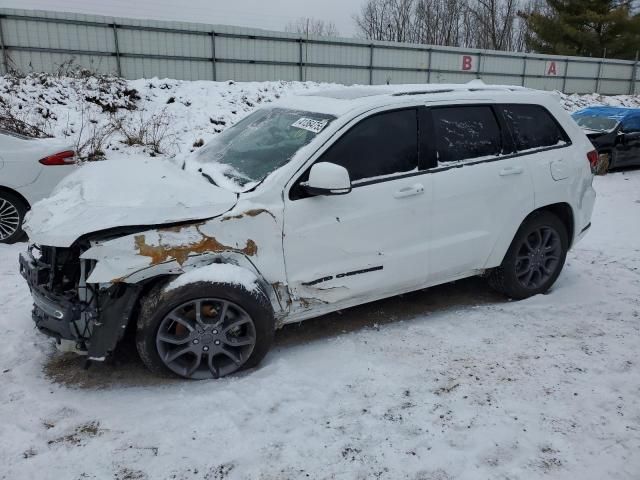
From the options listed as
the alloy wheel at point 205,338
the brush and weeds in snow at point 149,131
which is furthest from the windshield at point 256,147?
the brush and weeds in snow at point 149,131

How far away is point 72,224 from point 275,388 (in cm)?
155

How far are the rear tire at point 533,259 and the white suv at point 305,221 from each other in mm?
14

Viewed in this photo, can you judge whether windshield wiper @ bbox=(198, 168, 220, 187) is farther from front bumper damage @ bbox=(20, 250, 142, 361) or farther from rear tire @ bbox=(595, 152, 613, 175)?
rear tire @ bbox=(595, 152, 613, 175)

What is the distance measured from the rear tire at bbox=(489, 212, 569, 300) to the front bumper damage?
304 cm

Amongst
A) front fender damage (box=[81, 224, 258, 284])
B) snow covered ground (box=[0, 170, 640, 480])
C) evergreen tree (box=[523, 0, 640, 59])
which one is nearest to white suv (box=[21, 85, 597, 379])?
front fender damage (box=[81, 224, 258, 284])

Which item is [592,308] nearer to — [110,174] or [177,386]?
[177,386]

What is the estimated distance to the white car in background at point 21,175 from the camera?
20.2 ft

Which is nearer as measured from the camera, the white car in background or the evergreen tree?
the white car in background

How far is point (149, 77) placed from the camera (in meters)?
15.8

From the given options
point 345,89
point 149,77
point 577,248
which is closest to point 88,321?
point 345,89

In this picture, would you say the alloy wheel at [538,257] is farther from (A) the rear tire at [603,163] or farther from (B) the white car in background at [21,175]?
(A) the rear tire at [603,163]

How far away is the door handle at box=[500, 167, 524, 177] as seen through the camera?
4.22 m

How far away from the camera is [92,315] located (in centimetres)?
309

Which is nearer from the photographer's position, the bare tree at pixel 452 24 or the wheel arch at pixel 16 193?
the wheel arch at pixel 16 193
